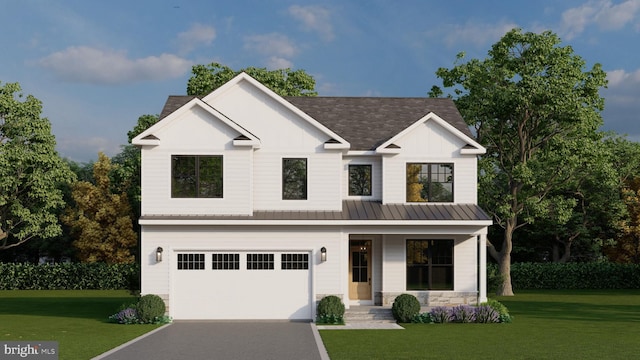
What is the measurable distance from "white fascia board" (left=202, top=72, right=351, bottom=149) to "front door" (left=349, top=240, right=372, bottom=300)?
4.12m

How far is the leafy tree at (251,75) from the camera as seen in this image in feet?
138

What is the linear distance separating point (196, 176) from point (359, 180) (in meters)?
6.49

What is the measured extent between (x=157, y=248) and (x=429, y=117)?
11249 mm

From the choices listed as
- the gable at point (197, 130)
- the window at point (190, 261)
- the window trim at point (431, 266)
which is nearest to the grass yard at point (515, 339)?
the window trim at point (431, 266)

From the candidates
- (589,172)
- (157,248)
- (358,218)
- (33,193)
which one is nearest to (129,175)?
(33,193)

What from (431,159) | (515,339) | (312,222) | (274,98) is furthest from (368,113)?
(515,339)

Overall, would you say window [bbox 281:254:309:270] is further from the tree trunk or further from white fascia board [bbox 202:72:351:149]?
the tree trunk

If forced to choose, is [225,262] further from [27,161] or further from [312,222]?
[27,161]

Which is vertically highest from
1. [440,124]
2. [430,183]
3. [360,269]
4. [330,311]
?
[440,124]

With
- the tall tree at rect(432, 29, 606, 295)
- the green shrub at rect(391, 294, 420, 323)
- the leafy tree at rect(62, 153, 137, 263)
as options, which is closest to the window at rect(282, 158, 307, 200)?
the green shrub at rect(391, 294, 420, 323)

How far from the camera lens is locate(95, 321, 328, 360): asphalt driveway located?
55.8 ft

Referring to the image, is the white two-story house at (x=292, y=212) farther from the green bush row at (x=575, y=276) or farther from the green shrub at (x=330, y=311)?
the green bush row at (x=575, y=276)

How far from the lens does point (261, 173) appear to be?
26609mm

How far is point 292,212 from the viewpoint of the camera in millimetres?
26266
